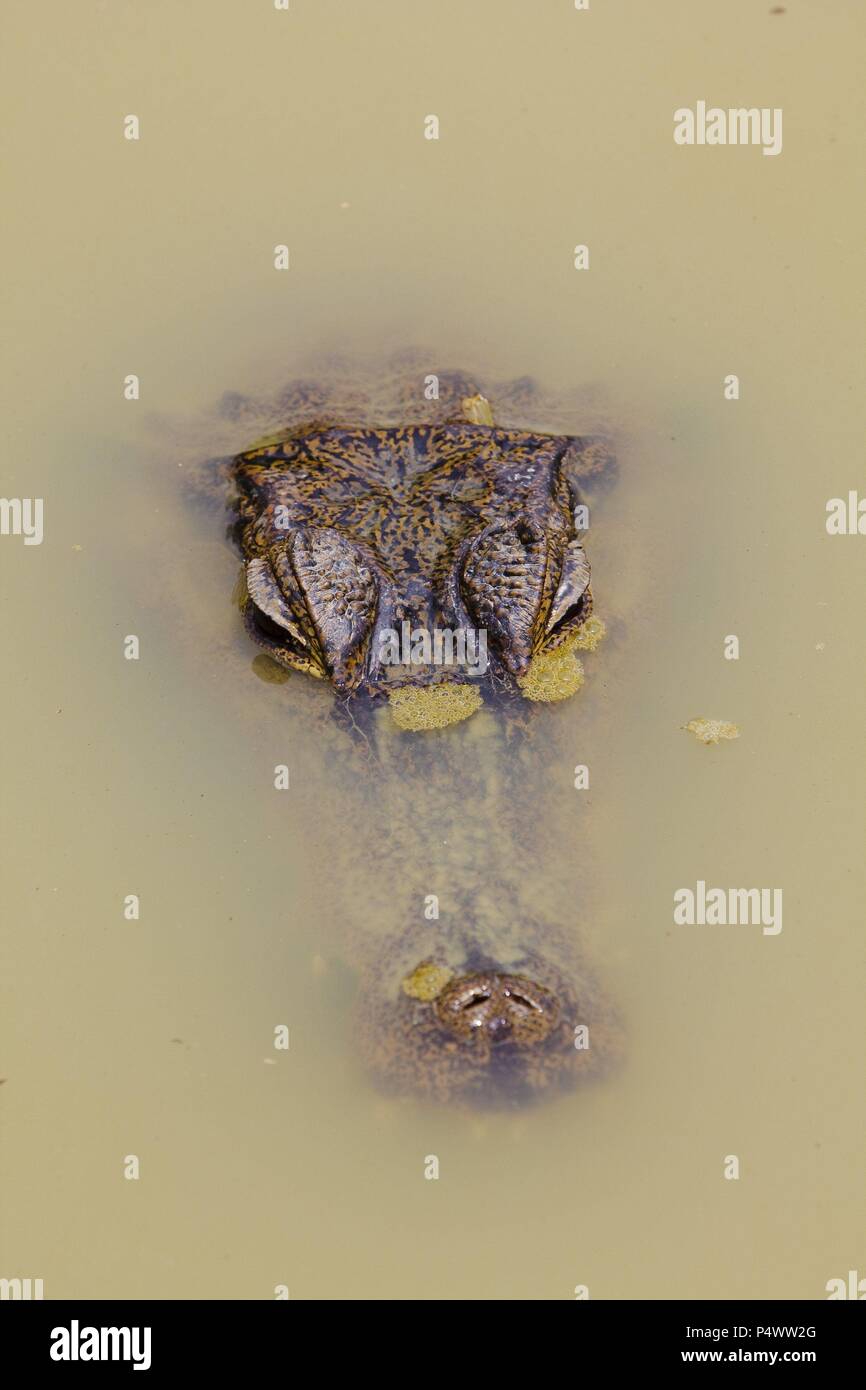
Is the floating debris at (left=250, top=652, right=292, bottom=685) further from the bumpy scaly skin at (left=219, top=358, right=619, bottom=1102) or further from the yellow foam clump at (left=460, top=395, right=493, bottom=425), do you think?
the yellow foam clump at (left=460, top=395, right=493, bottom=425)

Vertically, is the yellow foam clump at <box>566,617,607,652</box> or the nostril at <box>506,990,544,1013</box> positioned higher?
the yellow foam clump at <box>566,617,607,652</box>

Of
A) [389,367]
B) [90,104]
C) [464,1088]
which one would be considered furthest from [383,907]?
[90,104]

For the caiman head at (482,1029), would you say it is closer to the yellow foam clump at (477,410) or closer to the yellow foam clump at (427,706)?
the yellow foam clump at (427,706)

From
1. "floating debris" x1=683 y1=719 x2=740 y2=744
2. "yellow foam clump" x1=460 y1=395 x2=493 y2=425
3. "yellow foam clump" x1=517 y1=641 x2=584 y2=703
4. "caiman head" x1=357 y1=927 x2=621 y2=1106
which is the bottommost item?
"caiman head" x1=357 y1=927 x2=621 y2=1106

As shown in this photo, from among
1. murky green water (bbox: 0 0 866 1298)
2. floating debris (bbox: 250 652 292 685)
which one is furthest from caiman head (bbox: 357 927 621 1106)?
floating debris (bbox: 250 652 292 685)

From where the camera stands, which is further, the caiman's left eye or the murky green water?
the caiman's left eye

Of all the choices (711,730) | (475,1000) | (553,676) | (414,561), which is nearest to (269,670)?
(414,561)

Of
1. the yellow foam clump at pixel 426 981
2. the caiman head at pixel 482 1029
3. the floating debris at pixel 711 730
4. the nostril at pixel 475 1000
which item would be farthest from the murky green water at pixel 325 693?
the nostril at pixel 475 1000

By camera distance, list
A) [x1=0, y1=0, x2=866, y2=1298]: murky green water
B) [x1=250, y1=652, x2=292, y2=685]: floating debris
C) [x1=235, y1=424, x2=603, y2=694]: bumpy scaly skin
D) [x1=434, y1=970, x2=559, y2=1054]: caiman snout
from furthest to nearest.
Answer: [x1=250, y1=652, x2=292, y2=685]: floating debris
[x1=235, y1=424, x2=603, y2=694]: bumpy scaly skin
[x1=0, y1=0, x2=866, y2=1298]: murky green water
[x1=434, y1=970, x2=559, y2=1054]: caiman snout

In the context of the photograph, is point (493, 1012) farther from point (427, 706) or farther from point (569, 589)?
point (569, 589)
